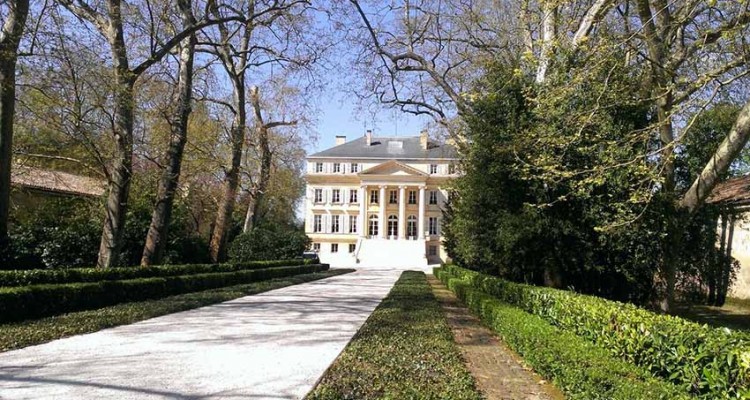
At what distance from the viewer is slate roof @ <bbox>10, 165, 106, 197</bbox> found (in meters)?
17.7

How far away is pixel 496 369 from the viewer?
21.7ft

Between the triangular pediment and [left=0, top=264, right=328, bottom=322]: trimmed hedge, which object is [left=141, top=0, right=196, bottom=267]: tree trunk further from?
the triangular pediment

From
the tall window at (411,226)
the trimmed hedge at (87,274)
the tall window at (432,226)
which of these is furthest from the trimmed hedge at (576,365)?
the tall window at (411,226)

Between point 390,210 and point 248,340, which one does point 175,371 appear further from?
point 390,210

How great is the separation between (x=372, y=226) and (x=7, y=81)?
179 feet

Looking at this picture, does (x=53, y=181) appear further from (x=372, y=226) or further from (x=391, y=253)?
(x=372, y=226)

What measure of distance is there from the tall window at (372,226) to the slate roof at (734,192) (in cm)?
4710

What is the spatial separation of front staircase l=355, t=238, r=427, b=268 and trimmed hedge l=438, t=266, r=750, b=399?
42.9 metres

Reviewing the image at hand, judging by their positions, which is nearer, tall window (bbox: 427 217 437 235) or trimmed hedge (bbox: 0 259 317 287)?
trimmed hedge (bbox: 0 259 317 287)

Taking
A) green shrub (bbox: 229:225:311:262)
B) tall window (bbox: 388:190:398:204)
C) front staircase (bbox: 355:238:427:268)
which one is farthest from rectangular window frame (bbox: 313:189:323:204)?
green shrub (bbox: 229:225:311:262)

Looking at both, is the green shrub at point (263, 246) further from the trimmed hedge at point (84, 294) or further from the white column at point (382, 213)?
the white column at point (382, 213)

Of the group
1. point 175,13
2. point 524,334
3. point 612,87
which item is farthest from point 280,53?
point 524,334

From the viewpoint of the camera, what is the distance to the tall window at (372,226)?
6481 centimetres

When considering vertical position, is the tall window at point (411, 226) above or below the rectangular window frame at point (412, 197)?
below
